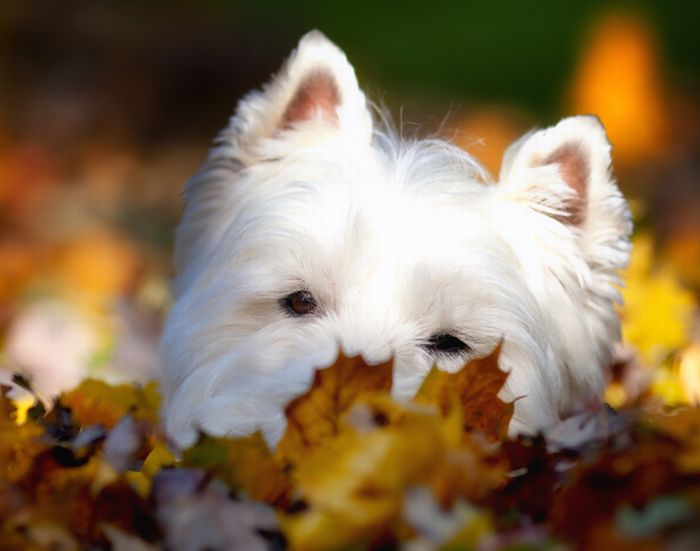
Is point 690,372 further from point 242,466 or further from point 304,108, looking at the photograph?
point 242,466

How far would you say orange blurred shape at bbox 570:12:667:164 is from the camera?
15.2 meters

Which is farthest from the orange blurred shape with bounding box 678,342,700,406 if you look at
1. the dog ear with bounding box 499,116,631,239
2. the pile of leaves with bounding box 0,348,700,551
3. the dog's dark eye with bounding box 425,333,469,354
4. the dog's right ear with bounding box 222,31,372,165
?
the pile of leaves with bounding box 0,348,700,551

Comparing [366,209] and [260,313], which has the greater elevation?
[366,209]

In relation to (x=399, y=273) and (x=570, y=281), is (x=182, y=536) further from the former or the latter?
(x=570, y=281)

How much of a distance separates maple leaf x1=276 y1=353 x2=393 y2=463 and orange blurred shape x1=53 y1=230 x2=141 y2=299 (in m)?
4.60

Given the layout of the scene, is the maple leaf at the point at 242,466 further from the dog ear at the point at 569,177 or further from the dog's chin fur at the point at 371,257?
the dog ear at the point at 569,177

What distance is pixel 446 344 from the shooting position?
322cm

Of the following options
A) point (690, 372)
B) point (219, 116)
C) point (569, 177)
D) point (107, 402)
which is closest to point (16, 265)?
point (107, 402)

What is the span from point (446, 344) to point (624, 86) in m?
13.9

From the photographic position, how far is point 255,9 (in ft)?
61.6

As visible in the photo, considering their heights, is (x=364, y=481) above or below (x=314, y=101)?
below

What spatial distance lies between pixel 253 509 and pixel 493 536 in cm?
50

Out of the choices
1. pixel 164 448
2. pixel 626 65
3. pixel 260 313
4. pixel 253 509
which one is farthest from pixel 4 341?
pixel 626 65

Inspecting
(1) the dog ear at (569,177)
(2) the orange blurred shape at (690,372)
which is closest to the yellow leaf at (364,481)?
(1) the dog ear at (569,177)
